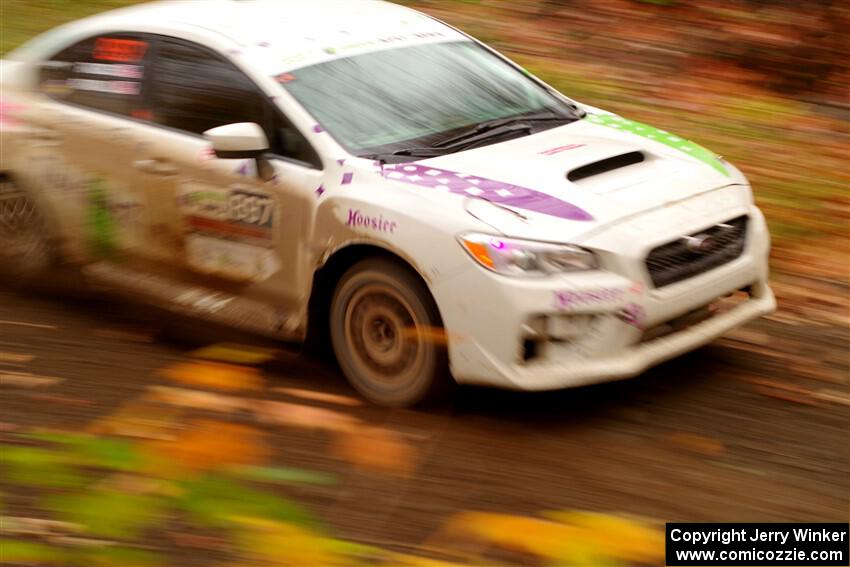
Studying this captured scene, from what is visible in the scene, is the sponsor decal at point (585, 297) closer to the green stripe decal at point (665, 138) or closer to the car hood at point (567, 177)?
the car hood at point (567, 177)

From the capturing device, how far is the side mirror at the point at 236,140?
18.3 feet

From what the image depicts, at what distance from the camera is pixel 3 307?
6961 mm

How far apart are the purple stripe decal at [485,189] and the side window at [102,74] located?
1.71m

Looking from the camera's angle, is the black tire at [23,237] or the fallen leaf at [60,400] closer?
the fallen leaf at [60,400]

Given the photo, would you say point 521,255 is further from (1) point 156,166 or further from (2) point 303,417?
(1) point 156,166

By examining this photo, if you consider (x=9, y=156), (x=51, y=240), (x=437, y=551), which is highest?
(x=9, y=156)

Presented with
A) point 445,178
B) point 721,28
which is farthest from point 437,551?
point 721,28

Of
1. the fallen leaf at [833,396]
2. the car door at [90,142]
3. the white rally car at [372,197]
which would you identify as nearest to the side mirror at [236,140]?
the white rally car at [372,197]

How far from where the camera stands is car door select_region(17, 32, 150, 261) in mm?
6324

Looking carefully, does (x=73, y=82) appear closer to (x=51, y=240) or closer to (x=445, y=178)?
(x=51, y=240)

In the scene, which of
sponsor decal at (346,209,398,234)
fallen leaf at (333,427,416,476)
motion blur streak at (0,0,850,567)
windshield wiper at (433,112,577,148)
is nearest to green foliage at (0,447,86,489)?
motion blur streak at (0,0,850,567)

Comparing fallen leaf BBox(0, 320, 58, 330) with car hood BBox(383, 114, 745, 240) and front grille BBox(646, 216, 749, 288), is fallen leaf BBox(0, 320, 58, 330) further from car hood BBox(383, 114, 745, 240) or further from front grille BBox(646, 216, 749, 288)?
front grille BBox(646, 216, 749, 288)

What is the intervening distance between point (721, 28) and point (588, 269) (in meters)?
6.92

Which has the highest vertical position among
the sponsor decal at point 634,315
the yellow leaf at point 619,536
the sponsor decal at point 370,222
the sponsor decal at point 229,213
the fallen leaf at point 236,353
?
the sponsor decal at point 370,222
